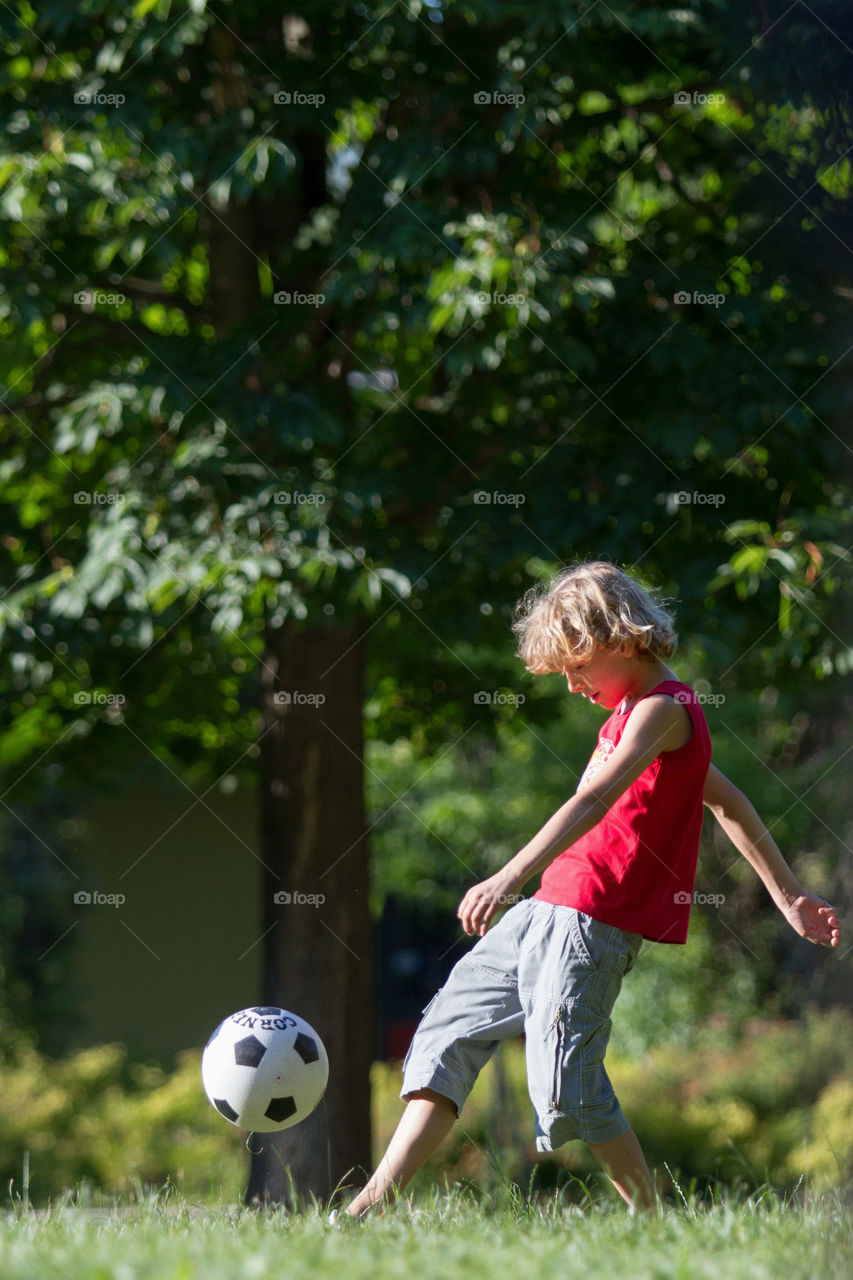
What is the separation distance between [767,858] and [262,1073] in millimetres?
1562

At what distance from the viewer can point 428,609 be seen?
19.2 ft

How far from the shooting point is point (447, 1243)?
273 centimetres

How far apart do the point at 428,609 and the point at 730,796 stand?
2.51 meters

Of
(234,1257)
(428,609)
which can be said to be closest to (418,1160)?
(234,1257)

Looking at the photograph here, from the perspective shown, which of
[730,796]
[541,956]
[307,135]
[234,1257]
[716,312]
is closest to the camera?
[234,1257]

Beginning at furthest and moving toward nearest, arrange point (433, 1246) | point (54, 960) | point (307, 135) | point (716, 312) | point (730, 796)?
point (54, 960) → point (307, 135) → point (716, 312) → point (730, 796) → point (433, 1246)

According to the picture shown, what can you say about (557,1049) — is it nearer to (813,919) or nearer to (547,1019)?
(547,1019)

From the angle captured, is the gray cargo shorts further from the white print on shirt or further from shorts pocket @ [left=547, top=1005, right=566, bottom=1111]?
the white print on shirt

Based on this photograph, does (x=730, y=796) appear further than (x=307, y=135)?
No

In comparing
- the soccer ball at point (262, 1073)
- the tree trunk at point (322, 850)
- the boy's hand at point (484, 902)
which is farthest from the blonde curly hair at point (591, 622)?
the tree trunk at point (322, 850)

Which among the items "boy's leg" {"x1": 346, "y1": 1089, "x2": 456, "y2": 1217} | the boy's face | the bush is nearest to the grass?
"boy's leg" {"x1": 346, "y1": 1089, "x2": 456, "y2": 1217}

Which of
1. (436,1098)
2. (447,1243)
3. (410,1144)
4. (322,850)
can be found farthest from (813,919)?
(322,850)

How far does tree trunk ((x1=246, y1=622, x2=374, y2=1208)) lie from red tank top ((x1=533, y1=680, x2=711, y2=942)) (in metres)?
3.06

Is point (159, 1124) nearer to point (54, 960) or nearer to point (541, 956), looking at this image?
point (54, 960)
